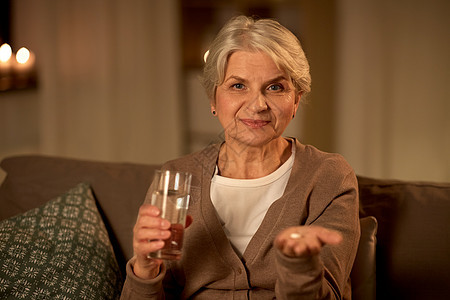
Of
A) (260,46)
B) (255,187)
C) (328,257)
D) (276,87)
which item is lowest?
(328,257)

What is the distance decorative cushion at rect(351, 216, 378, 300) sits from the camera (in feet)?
5.25

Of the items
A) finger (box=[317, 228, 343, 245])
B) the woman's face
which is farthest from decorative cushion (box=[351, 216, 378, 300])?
finger (box=[317, 228, 343, 245])

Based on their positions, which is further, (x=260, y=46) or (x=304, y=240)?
(x=260, y=46)

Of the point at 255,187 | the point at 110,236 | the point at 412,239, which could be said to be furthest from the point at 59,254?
the point at 412,239

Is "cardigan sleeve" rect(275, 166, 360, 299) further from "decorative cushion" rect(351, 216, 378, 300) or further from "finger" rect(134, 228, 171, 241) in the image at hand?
"finger" rect(134, 228, 171, 241)

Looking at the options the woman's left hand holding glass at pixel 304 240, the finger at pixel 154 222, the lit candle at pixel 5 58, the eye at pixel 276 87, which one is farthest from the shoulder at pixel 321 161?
the lit candle at pixel 5 58

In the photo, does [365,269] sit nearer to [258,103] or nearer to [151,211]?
[258,103]

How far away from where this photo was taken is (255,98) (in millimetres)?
1515

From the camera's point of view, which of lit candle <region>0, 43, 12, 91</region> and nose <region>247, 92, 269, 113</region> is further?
lit candle <region>0, 43, 12, 91</region>

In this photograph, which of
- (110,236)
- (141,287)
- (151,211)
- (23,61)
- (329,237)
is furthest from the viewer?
(23,61)

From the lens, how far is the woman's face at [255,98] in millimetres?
1511

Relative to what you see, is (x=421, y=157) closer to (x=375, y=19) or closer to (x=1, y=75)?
(x=375, y=19)

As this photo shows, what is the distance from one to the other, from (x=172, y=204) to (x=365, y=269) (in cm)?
69

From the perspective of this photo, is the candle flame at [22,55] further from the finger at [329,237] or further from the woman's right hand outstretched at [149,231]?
the finger at [329,237]
